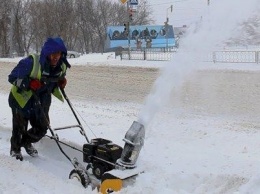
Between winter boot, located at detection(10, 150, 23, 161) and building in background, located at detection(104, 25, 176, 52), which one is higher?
building in background, located at detection(104, 25, 176, 52)

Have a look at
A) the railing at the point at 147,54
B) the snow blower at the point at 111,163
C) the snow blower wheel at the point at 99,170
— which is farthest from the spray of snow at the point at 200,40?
the railing at the point at 147,54

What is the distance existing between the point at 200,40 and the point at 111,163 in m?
1.75

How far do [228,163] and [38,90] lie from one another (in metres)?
2.49

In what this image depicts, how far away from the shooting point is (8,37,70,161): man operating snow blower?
4668mm

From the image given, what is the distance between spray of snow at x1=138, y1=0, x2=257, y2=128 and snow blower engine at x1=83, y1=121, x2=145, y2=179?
7.6 inches

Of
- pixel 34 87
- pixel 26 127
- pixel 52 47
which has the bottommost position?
pixel 26 127

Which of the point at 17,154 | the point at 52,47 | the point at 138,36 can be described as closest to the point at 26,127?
the point at 17,154

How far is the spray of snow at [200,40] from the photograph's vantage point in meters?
4.48

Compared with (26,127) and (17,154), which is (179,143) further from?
(17,154)

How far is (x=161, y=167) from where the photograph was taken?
4.86 meters

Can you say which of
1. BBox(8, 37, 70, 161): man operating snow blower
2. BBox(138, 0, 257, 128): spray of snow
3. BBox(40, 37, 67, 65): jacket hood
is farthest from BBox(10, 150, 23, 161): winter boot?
BBox(138, 0, 257, 128): spray of snow

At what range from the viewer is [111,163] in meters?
4.38

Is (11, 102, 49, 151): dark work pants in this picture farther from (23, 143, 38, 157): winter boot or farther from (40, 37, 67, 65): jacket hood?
(40, 37, 67, 65): jacket hood

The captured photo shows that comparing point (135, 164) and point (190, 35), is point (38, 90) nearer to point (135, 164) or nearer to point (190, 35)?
point (135, 164)
